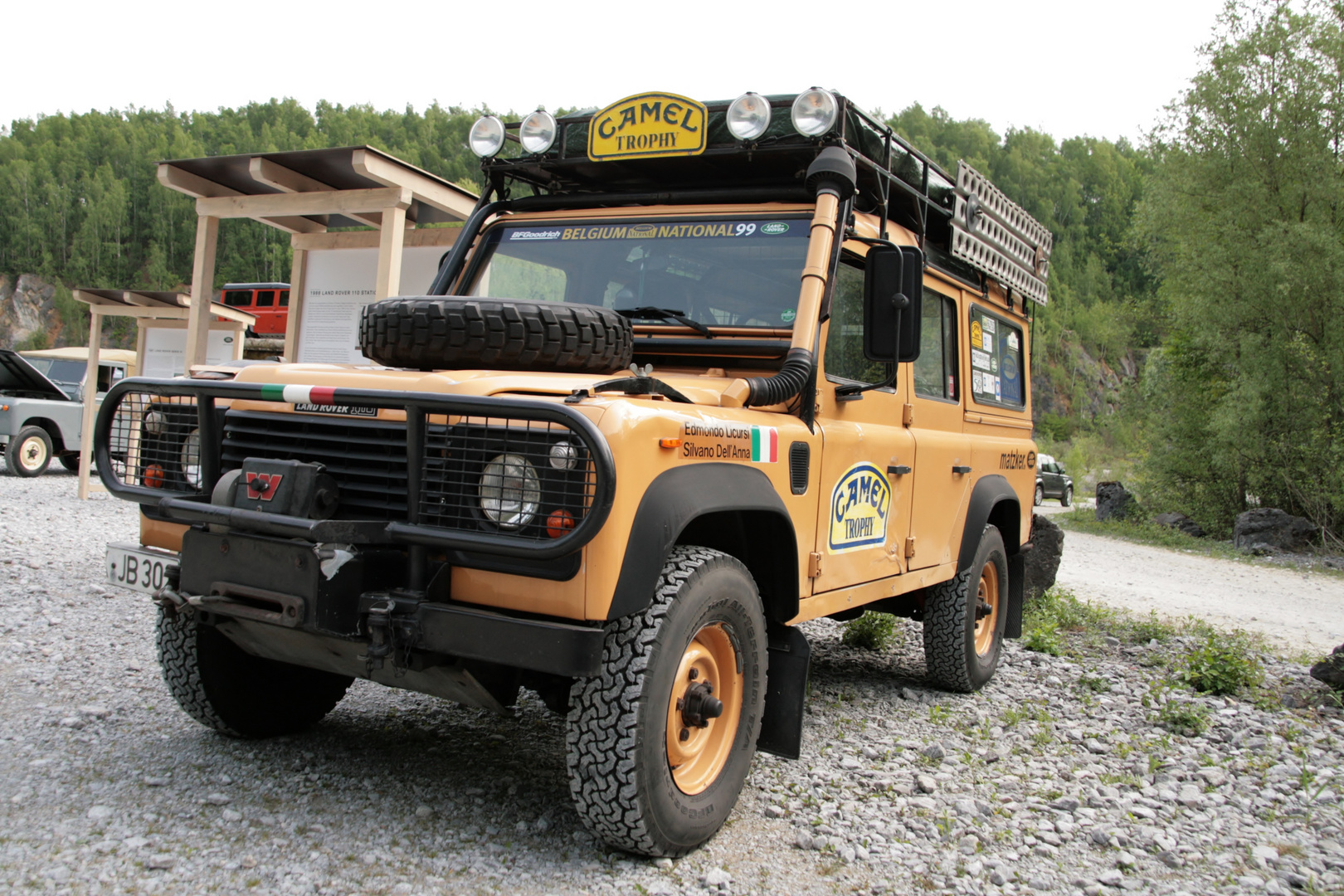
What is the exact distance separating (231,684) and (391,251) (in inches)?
160

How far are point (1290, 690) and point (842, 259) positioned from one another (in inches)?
163

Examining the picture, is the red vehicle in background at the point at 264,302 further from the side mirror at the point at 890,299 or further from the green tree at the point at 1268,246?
the side mirror at the point at 890,299

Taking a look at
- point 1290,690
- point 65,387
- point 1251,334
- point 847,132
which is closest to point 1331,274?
point 1251,334

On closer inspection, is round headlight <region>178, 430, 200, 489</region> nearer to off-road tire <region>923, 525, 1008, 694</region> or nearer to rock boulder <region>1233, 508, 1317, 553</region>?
off-road tire <region>923, 525, 1008, 694</region>

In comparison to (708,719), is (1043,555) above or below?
above

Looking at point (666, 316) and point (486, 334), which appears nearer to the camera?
point (486, 334)


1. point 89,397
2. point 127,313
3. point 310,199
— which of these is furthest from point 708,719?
point 89,397

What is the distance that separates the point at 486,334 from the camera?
3.15 meters

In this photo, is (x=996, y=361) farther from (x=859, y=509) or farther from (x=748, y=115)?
(x=748, y=115)

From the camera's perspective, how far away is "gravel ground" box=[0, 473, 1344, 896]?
9.41 ft

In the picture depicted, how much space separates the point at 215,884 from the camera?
2.66m

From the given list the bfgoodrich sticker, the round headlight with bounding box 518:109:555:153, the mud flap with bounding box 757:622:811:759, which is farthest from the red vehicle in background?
the mud flap with bounding box 757:622:811:759

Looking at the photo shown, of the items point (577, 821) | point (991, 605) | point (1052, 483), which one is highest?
point (1052, 483)

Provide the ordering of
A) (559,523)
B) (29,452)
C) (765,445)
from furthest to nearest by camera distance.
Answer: (29,452)
(765,445)
(559,523)
